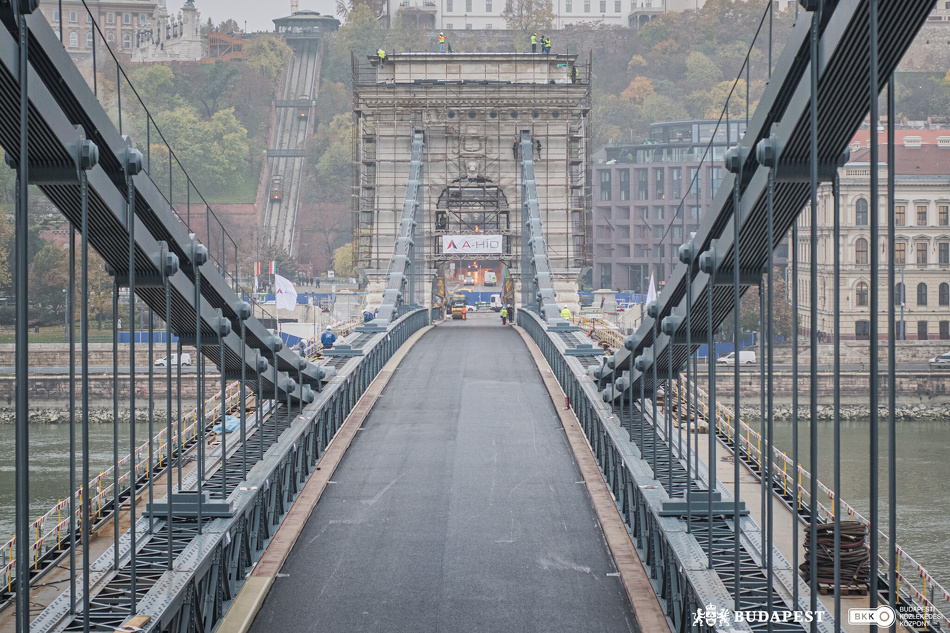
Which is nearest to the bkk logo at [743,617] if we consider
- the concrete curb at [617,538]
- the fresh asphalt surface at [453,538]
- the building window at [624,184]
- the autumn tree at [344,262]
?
the concrete curb at [617,538]

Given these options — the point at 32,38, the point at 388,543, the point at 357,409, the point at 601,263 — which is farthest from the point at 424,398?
the point at 601,263

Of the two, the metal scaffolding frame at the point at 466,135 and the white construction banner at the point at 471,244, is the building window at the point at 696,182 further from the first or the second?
the white construction banner at the point at 471,244

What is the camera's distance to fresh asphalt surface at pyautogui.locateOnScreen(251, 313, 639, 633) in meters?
16.9

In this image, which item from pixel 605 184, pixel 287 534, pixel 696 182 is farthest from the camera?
pixel 605 184

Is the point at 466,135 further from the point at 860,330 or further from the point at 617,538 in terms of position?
the point at 617,538

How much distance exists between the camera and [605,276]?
142750 mm

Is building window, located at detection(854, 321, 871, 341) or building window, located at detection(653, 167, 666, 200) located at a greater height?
building window, located at detection(653, 167, 666, 200)

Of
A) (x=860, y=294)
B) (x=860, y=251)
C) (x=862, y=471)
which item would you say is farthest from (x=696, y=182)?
(x=862, y=471)

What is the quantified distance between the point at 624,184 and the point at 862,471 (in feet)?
291

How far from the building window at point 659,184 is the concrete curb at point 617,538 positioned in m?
102

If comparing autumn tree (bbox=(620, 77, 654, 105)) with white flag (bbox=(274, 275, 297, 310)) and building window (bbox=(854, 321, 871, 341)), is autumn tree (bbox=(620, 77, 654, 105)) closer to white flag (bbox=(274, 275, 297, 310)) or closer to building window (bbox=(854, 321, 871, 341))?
building window (bbox=(854, 321, 871, 341))

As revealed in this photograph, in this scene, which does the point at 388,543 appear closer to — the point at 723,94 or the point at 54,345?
the point at 54,345

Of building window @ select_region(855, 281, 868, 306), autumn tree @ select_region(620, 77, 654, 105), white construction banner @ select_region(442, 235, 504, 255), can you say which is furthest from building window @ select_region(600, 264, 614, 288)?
white construction banner @ select_region(442, 235, 504, 255)

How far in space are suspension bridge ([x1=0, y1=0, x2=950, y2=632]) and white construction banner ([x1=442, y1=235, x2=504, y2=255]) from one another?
42103 mm
